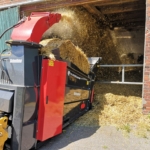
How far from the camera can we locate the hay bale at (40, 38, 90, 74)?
334 centimetres

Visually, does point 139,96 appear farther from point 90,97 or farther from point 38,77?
point 38,77

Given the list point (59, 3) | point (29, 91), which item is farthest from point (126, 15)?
point (29, 91)

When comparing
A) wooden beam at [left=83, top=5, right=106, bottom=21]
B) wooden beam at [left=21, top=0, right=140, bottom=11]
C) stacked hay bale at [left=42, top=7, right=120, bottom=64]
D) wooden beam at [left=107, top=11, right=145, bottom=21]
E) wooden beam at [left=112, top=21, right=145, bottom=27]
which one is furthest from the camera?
wooden beam at [left=112, top=21, right=145, bottom=27]

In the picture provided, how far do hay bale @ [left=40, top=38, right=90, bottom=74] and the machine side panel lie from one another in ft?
0.96

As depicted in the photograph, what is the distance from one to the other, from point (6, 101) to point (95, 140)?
5.29 feet

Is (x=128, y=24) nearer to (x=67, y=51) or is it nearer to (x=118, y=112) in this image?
(x=118, y=112)

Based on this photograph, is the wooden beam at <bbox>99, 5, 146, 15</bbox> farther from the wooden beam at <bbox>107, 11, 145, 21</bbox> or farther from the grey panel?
the grey panel

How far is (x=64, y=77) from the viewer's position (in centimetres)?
325

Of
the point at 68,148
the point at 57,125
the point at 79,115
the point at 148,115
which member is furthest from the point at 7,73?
the point at 148,115

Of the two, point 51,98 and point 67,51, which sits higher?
point 67,51

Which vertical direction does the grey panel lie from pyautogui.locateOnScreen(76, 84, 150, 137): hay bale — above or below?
above

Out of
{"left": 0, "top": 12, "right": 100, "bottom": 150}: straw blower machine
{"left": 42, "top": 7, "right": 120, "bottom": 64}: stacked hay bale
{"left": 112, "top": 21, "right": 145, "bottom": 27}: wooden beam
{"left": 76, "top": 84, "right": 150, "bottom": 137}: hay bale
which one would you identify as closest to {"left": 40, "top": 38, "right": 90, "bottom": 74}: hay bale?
{"left": 0, "top": 12, "right": 100, "bottom": 150}: straw blower machine

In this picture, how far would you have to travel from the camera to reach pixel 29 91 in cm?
273

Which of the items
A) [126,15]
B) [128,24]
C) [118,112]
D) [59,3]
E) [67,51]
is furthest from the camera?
[128,24]
